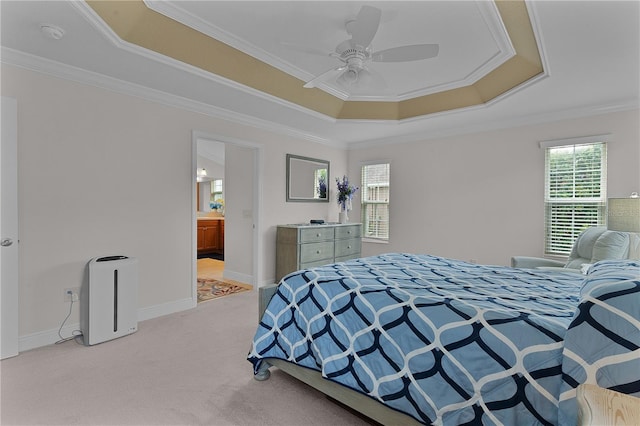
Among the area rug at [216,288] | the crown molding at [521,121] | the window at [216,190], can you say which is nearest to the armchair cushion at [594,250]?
the crown molding at [521,121]

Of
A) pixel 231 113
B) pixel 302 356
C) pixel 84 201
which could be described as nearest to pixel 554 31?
pixel 302 356

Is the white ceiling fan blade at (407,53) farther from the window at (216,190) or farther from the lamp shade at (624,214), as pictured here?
the window at (216,190)

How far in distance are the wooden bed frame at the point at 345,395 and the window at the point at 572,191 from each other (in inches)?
146

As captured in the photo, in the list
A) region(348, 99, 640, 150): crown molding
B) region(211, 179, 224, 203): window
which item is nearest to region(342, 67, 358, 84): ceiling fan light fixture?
region(348, 99, 640, 150): crown molding

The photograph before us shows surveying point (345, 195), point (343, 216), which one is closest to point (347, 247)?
point (343, 216)

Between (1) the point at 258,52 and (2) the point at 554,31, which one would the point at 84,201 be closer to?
(1) the point at 258,52

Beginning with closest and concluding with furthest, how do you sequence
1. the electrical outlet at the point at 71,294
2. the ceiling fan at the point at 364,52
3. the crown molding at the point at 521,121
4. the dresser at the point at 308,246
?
the ceiling fan at the point at 364,52 < the electrical outlet at the point at 71,294 < the crown molding at the point at 521,121 < the dresser at the point at 308,246

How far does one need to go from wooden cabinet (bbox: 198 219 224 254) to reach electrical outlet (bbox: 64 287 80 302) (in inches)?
191

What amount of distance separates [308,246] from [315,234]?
22 centimetres

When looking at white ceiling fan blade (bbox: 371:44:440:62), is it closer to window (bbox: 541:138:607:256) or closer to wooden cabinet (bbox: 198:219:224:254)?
window (bbox: 541:138:607:256)

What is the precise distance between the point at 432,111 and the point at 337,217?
260 cm

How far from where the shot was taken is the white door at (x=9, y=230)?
2555 mm

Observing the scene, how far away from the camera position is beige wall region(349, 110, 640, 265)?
3.74 metres

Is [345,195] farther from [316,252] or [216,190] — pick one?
[216,190]
